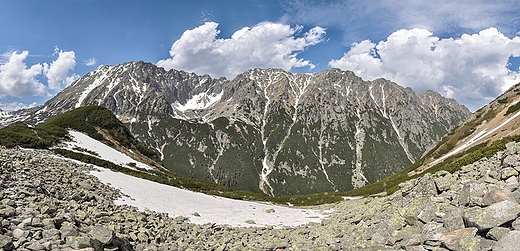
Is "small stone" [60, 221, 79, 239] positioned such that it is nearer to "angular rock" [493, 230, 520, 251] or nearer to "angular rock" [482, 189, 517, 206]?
"angular rock" [493, 230, 520, 251]

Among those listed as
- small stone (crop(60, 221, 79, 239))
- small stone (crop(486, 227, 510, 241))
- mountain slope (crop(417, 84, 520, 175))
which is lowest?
small stone (crop(486, 227, 510, 241))

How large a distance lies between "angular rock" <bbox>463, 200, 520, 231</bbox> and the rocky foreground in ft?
0.09

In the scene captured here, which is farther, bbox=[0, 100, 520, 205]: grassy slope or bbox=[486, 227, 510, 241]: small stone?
bbox=[0, 100, 520, 205]: grassy slope

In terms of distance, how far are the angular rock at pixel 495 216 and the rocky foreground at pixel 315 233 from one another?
27 mm

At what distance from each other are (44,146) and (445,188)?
71449 mm

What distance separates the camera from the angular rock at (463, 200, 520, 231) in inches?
390

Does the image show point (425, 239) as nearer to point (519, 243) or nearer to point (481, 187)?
point (519, 243)

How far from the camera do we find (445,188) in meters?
17.2

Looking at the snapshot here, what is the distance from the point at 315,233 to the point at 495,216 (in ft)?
42.3

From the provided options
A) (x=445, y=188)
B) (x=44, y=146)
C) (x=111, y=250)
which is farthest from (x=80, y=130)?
(x=445, y=188)

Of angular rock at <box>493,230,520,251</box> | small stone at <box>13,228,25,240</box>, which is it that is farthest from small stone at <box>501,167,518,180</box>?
small stone at <box>13,228,25,240</box>

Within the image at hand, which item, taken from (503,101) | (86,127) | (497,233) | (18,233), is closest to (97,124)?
(86,127)

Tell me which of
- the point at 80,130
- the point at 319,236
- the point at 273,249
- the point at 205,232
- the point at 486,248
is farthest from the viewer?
the point at 80,130

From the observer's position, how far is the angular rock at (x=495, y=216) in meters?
9.91
